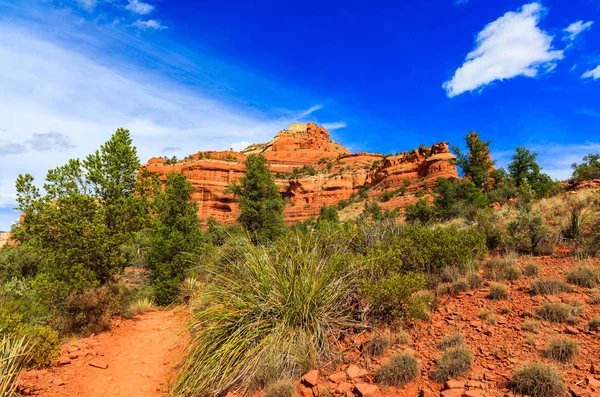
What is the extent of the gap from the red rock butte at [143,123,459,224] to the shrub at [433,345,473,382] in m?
39.8

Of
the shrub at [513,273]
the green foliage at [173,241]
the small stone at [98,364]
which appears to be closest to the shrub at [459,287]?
the shrub at [513,273]

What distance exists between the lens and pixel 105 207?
8.80 m

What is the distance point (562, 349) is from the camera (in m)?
3.52

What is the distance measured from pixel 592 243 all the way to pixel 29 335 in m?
11.0

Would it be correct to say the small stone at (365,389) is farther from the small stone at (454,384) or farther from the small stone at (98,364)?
the small stone at (98,364)

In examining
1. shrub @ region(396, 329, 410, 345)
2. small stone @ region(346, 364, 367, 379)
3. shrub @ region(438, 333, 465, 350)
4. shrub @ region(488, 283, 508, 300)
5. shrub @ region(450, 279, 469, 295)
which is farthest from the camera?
shrub @ region(450, 279, 469, 295)

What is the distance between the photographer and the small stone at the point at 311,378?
4.01 metres

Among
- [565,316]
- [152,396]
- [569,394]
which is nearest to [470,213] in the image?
[565,316]

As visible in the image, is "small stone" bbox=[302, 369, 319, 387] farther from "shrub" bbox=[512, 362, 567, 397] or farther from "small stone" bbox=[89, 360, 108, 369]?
"small stone" bbox=[89, 360, 108, 369]

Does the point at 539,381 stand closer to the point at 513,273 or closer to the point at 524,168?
the point at 513,273

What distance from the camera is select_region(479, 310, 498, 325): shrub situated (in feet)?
14.7

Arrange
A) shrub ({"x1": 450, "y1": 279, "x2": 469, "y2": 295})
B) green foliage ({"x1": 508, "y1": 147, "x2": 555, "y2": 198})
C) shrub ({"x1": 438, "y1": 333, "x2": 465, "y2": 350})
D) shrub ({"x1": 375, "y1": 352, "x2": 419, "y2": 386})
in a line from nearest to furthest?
shrub ({"x1": 375, "y1": 352, "x2": 419, "y2": 386}) → shrub ({"x1": 438, "y1": 333, "x2": 465, "y2": 350}) → shrub ({"x1": 450, "y1": 279, "x2": 469, "y2": 295}) → green foliage ({"x1": 508, "y1": 147, "x2": 555, "y2": 198})

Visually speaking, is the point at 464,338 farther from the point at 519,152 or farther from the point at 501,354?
the point at 519,152

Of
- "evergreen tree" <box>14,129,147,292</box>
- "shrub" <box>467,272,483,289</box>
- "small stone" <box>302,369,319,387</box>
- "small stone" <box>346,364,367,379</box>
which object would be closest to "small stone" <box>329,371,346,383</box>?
"small stone" <box>346,364,367,379</box>
